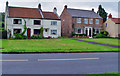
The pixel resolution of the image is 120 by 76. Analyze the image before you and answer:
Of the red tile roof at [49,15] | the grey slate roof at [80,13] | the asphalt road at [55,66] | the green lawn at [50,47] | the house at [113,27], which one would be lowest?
the asphalt road at [55,66]

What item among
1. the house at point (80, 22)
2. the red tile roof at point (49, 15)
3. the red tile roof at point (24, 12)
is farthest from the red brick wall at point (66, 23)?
the red tile roof at point (24, 12)

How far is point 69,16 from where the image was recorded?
4256 cm

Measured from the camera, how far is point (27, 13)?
37.1 m

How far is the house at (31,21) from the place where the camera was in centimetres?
3472

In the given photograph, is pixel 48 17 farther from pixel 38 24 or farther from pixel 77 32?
pixel 77 32

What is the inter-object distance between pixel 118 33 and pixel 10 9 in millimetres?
29985

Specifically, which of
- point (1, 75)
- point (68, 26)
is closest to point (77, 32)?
point (68, 26)

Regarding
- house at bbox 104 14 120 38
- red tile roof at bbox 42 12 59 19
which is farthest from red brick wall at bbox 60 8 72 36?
house at bbox 104 14 120 38

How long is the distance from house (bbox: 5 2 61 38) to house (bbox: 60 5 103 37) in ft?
15.4

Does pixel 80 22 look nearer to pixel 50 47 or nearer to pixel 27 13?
pixel 27 13

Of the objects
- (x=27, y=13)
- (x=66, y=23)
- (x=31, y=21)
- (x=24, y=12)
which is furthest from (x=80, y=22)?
(x=24, y=12)

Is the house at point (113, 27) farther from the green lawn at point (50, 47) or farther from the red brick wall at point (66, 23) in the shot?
the green lawn at point (50, 47)

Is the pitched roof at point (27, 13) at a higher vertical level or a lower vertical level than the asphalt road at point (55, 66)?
higher

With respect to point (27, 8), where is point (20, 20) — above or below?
below
